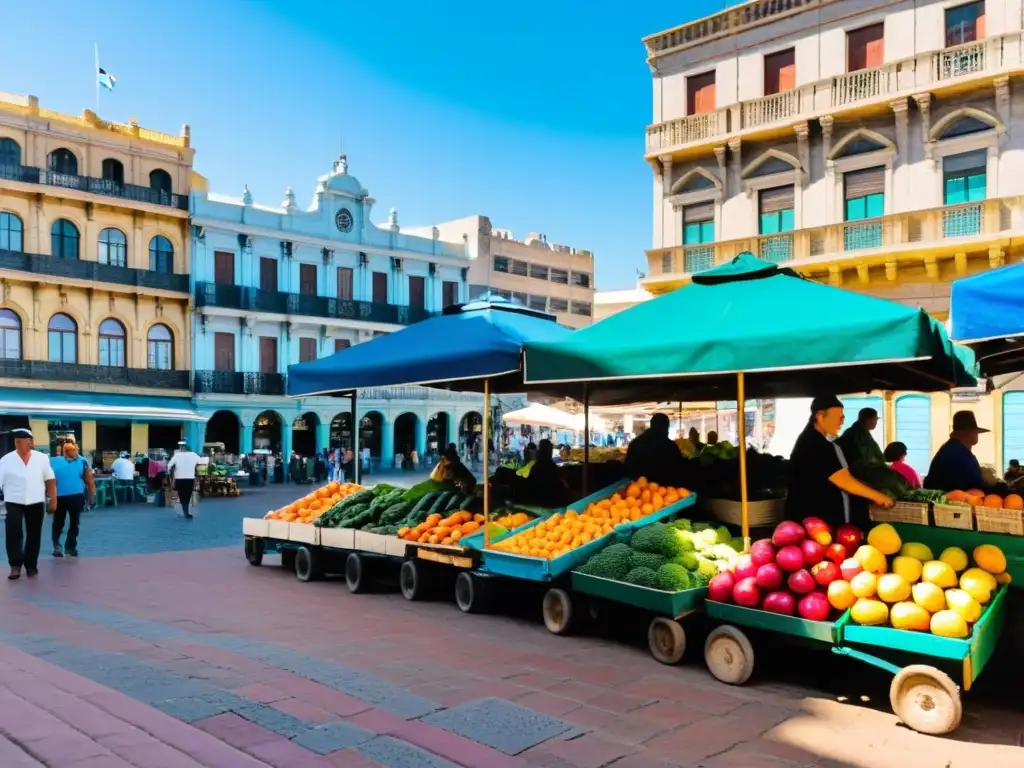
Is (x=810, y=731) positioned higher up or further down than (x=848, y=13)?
further down

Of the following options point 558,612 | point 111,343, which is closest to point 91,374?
point 111,343

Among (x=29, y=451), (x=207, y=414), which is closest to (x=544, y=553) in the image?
(x=29, y=451)

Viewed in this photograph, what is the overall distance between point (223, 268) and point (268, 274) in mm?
1934

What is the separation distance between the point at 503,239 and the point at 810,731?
4202 cm

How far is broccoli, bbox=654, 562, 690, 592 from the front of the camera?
227 inches

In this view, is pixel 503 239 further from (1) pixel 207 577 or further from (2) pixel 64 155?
(1) pixel 207 577

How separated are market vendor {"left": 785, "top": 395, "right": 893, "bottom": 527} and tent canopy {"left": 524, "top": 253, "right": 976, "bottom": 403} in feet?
1.38

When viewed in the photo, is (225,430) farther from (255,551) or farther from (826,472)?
(826,472)

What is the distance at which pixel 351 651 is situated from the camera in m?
6.15


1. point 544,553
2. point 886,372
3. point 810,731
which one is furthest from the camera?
point 886,372

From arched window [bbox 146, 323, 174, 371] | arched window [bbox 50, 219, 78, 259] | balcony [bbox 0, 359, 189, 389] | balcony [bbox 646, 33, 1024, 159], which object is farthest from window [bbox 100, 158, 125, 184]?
balcony [bbox 646, 33, 1024, 159]

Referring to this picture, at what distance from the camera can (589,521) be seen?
721cm

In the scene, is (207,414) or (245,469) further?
(207,414)

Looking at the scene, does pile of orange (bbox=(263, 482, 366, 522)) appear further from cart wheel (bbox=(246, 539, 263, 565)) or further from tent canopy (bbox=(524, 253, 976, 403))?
tent canopy (bbox=(524, 253, 976, 403))
